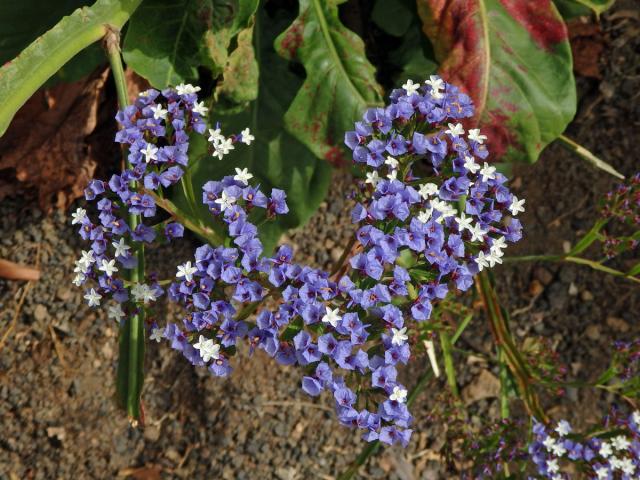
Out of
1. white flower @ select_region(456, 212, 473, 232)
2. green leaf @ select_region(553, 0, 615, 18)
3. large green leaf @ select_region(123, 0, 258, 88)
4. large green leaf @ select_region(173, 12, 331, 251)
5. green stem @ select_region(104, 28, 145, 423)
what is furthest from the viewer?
large green leaf @ select_region(173, 12, 331, 251)

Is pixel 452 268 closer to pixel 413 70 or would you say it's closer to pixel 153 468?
pixel 413 70

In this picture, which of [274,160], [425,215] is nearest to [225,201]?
[425,215]

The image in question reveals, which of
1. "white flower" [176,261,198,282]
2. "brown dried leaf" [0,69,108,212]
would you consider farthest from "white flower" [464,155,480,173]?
"brown dried leaf" [0,69,108,212]

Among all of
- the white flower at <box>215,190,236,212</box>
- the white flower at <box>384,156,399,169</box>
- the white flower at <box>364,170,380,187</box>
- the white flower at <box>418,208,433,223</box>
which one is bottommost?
the white flower at <box>418,208,433,223</box>

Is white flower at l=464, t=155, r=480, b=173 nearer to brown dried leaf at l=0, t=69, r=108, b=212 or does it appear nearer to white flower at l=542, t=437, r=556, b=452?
white flower at l=542, t=437, r=556, b=452

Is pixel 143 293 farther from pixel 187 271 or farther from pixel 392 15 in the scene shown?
pixel 392 15
